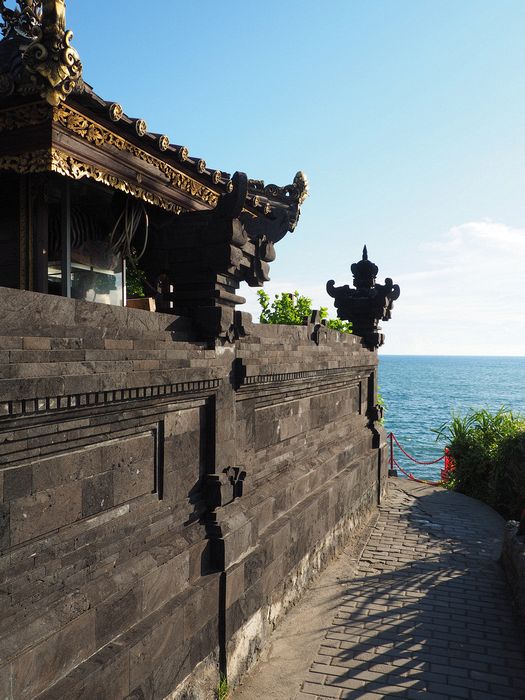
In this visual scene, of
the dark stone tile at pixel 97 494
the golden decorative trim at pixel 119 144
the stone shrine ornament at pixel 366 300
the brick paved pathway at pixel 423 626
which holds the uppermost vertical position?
the golden decorative trim at pixel 119 144

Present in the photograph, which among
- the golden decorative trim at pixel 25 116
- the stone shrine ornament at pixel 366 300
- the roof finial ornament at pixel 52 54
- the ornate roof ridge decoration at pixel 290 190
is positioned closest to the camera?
the roof finial ornament at pixel 52 54

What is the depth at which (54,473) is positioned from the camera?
4086mm

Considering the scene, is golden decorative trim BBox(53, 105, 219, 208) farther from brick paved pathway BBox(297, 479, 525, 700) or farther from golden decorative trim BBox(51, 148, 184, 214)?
brick paved pathway BBox(297, 479, 525, 700)

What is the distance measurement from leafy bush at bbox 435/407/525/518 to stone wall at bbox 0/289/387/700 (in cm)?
816

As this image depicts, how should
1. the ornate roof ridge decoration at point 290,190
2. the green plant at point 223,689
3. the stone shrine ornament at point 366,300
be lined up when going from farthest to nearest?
the stone shrine ornament at point 366,300, the ornate roof ridge decoration at point 290,190, the green plant at point 223,689

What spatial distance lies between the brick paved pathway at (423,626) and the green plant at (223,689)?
80cm

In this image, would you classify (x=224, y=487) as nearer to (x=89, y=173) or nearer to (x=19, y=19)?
(x=89, y=173)

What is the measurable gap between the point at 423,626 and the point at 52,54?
26.4 feet

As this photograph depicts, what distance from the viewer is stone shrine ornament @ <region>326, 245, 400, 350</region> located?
13859 millimetres

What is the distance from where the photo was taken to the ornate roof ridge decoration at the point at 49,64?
4.20m

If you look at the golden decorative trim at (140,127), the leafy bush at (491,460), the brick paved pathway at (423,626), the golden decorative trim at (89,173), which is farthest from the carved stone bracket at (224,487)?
the leafy bush at (491,460)

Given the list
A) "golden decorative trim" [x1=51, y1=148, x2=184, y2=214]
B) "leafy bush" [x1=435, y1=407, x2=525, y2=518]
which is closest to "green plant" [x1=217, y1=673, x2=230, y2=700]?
"golden decorative trim" [x1=51, y1=148, x2=184, y2=214]

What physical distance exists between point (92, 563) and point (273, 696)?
290cm

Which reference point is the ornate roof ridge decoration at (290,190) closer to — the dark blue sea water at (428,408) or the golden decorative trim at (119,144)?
the golden decorative trim at (119,144)
